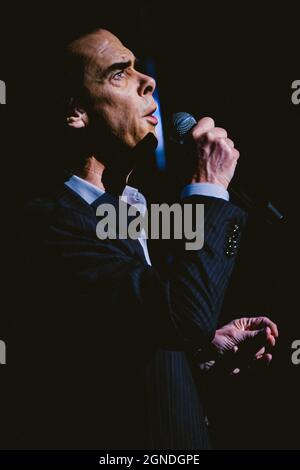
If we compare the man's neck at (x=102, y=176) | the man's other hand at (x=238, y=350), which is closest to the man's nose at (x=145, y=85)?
the man's neck at (x=102, y=176)

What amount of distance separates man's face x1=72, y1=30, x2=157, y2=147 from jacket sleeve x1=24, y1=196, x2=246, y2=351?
0.39m

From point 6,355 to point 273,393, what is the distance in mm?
1429

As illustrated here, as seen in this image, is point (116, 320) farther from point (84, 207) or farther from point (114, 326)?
point (84, 207)

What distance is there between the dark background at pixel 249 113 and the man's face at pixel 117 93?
0.49m

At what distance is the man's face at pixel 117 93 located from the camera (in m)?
1.33

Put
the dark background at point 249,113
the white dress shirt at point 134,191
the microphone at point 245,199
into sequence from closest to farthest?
1. the white dress shirt at point 134,191
2. the microphone at point 245,199
3. the dark background at point 249,113

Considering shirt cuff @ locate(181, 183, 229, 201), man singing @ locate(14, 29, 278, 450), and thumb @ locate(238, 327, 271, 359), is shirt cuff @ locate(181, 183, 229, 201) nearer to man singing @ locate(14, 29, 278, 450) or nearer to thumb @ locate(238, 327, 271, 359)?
man singing @ locate(14, 29, 278, 450)

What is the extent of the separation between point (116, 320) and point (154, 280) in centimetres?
15

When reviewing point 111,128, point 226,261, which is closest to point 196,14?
point 111,128

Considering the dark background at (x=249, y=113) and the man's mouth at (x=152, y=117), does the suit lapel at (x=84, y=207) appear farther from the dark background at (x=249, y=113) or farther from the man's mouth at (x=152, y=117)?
the dark background at (x=249, y=113)

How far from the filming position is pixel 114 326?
1062 millimetres

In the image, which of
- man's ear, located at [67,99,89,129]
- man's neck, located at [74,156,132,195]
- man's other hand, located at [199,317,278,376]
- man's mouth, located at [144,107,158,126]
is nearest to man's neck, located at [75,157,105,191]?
man's neck, located at [74,156,132,195]

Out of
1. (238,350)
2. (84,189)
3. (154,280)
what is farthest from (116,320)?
(238,350)

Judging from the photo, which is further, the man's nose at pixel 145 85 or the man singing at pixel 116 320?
the man's nose at pixel 145 85
